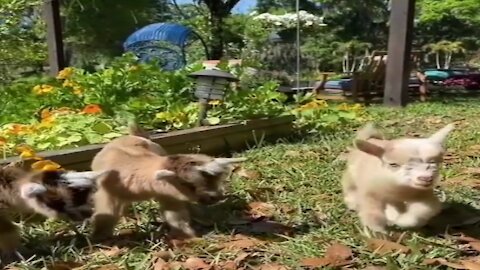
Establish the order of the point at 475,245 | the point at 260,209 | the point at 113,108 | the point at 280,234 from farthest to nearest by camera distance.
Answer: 1. the point at 113,108
2. the point at 260,209
3. the point at 280,234
4. the point at 475,245

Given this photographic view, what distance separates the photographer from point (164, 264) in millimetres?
2160

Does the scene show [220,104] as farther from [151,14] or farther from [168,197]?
[151,14]

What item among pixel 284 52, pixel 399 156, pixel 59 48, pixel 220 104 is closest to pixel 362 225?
pixel 399 156

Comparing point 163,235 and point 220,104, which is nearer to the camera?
point 163,235

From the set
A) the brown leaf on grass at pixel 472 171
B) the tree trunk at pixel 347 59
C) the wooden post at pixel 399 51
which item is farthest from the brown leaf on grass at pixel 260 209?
the tree trunk at pixel 347 59

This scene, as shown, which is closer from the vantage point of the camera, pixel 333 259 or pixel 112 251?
pixel 333 259

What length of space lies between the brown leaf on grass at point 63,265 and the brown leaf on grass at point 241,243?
1.65 ft

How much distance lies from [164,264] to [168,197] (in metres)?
0.27

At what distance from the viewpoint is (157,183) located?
229 centimetres

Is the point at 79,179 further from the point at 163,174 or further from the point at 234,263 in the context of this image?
the point at 234,263

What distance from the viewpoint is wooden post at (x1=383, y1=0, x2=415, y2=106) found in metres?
7.32

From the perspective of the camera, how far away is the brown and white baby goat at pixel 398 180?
219 centimetres

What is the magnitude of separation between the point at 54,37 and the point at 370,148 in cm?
622

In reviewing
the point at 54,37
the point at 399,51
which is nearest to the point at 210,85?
the point at 399,51
